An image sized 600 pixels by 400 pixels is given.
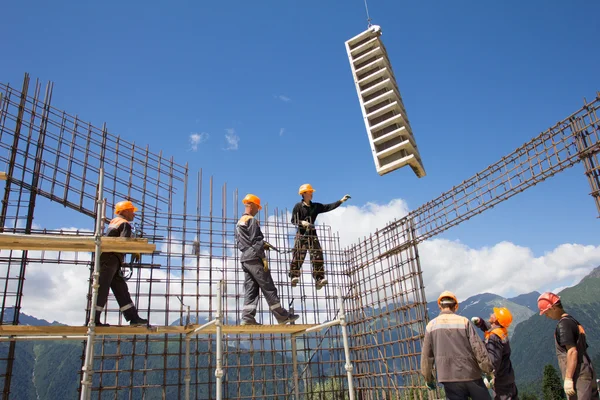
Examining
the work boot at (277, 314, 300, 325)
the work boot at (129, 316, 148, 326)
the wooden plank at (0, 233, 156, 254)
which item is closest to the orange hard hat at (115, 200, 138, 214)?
the wooden plank at (0, 233, 156, 254)

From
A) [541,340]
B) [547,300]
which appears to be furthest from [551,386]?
[541,340]

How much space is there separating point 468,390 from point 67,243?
422 cm

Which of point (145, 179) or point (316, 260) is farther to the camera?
point (316, 260)

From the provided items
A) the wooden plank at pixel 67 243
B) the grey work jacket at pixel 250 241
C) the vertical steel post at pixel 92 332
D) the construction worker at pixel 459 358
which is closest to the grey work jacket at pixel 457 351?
the construction worker at pixel 459 358

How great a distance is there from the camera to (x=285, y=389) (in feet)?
27.4

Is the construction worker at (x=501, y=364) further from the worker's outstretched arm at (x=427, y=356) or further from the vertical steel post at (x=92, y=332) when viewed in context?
the vertical steel post at (x=92, y=332)

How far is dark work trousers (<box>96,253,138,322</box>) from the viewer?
5756 mm

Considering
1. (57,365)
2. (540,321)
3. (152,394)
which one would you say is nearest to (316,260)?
(152,394)

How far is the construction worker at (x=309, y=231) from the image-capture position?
9.13m

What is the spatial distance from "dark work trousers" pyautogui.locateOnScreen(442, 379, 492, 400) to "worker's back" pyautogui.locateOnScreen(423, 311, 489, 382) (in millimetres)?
58

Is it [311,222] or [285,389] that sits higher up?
[311,222]

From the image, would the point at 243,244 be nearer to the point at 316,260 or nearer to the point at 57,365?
the point at 316,260

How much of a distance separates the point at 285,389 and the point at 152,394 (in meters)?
99.6

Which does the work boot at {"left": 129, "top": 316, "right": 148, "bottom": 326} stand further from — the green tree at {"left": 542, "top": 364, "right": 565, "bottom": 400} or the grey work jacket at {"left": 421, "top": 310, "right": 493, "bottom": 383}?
the green tree at {"left": 542, "top": 364, "right": 565, "bottom": 400}
